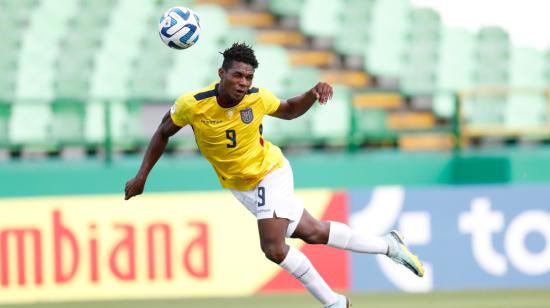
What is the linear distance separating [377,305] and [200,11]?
20.4 feet

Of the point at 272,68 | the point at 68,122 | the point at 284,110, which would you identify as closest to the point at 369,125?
the point at 272,68

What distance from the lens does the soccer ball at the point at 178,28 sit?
6.97 m

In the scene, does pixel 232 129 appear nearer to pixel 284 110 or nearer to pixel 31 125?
pixel 284 110

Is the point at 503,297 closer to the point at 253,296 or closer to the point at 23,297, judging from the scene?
the point at 253,296

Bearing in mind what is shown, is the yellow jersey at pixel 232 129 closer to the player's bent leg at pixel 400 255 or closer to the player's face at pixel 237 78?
the player's face at pixel 237 78

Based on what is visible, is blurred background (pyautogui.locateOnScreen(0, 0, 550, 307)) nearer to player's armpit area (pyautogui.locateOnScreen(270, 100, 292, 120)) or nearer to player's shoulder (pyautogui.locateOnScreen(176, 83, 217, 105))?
player's armpit area (pyautogui.locateOnScreen(270, 100, 292, 120))

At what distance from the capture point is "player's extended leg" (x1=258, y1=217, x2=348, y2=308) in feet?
23.6

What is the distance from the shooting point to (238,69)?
6.78 m

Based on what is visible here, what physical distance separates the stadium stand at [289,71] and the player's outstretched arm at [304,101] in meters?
4.39

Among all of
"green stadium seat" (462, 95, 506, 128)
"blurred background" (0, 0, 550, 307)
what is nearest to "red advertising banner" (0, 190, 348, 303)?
"blurred background" (0, 0, 550, 307)

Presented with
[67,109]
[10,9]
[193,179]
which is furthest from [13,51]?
[193,179]

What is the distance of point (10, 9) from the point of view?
46.2 feet

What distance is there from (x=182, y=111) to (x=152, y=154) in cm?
40

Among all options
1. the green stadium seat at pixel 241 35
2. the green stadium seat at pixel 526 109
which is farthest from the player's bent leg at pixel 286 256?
the green stadium seat at pixel 526 109
